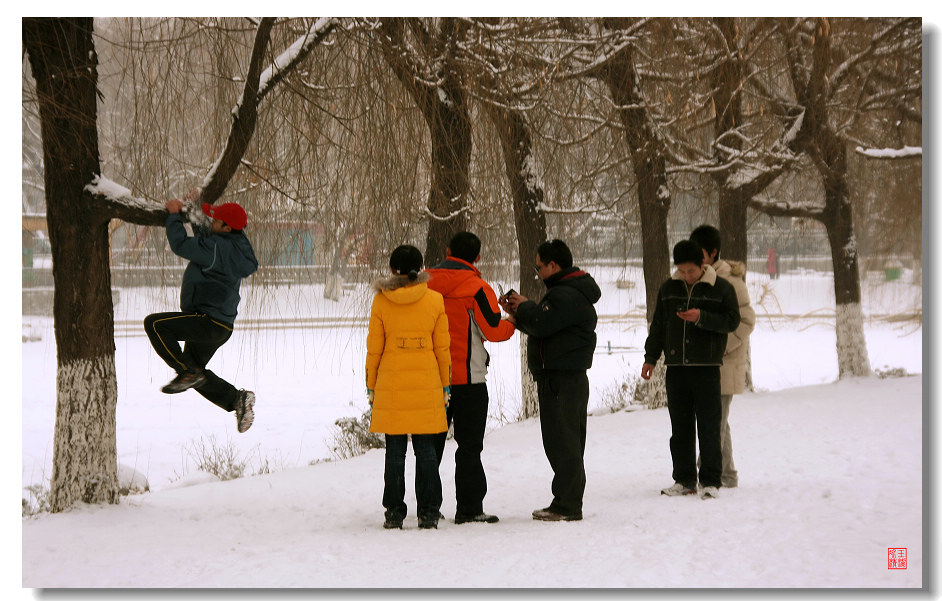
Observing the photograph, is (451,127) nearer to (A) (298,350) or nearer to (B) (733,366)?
(B) (733,366)

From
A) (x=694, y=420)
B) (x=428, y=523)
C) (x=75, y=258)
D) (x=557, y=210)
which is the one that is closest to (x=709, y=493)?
(x=694, y=420)

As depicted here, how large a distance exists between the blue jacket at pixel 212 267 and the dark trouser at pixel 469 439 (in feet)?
3.88

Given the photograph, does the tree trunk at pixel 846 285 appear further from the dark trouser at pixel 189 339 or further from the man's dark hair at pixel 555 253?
the dark trouser at pixel 189 339

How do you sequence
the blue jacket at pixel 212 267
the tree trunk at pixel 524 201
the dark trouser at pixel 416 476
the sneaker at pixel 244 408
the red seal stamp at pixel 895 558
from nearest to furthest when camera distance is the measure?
1. the red seal stamp at pixel 895 558
2. the blue jacket at pixel 212 267
3. the dark trouser at pixel 416 476
4. the sneaker at pixel 244 408
5. the tree trunk at pixel 524 201

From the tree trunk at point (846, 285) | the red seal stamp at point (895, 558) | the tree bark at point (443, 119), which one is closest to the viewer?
the red seal stamp at point (895, 558)

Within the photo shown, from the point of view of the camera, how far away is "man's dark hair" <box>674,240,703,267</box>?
4.54m

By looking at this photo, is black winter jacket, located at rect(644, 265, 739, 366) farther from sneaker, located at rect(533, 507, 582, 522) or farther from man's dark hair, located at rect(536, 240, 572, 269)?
sneaker, located at rect(533, 507, 582, 522)

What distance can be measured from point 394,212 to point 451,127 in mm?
715

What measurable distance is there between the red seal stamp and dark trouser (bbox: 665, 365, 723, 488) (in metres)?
0.95

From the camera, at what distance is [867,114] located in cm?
715

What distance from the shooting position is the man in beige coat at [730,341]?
4.74m

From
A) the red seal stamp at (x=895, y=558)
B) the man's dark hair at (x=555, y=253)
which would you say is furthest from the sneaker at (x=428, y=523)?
the red seal stamp at (x=895, y=558)

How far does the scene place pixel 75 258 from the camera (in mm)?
4660

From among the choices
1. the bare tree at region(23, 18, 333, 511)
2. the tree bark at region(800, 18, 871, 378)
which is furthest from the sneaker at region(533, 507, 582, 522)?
the tree bark at region(800, 18, 871, 378)
